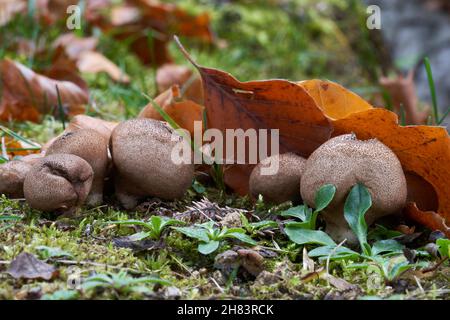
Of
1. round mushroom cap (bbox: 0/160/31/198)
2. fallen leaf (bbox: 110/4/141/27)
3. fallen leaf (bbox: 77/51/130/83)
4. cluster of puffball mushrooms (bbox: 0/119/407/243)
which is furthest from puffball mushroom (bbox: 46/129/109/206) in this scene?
fallen leaf (bbox: 110/4/141/27)

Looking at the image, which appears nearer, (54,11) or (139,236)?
(139,236)

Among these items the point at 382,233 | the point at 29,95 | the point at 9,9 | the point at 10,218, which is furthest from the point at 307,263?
the point at 9,9

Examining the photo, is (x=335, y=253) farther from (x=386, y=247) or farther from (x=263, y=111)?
(x=263, y=111)

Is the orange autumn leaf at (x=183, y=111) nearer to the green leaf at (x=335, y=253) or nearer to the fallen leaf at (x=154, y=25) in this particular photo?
the green leaf at (x=335, y=253)

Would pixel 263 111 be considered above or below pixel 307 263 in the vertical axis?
above

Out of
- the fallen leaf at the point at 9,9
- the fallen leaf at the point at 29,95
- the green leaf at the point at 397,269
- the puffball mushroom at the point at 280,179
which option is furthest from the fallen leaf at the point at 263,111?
the fallen leaf at the point at 9,9

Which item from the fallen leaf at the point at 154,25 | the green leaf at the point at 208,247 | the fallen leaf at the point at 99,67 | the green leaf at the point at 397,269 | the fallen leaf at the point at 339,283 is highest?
the fallen leaf at the point at 154,25

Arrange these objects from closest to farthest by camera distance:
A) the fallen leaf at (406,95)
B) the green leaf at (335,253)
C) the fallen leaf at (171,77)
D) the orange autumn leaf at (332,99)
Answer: the green leaf at (335,253)
the orange autumn leaf at (332,99)
the fallen leaf at (171,77)
the fallen leaf at (406,95)

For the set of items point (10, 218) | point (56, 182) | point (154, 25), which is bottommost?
point (10, 218)
